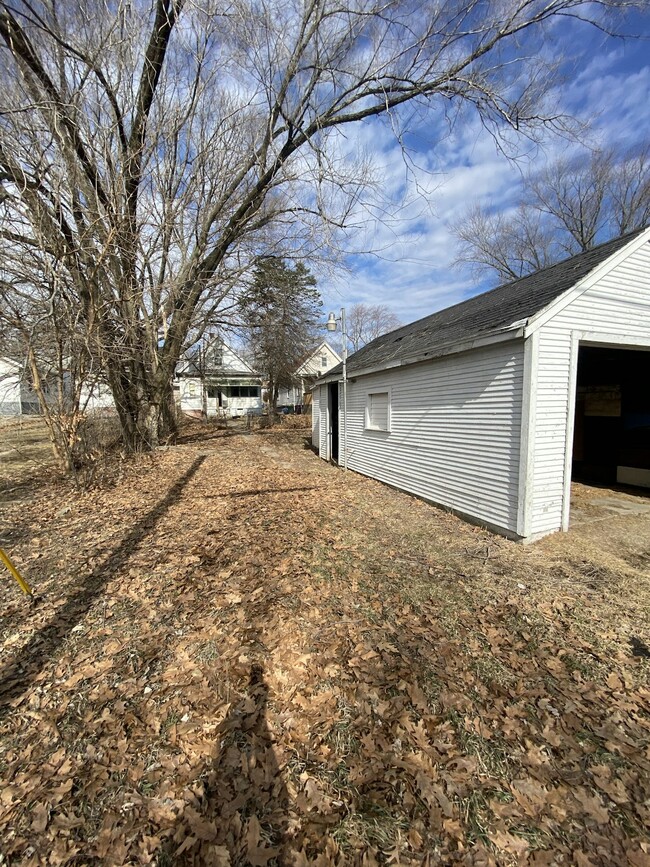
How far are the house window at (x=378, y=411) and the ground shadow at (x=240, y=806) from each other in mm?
7183

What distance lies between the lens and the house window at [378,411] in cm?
888

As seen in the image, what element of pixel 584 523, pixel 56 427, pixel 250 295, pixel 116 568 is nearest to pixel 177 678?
pixel 116 568

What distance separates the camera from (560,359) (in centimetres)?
501

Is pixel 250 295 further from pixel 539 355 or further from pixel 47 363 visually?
pixel 539 355

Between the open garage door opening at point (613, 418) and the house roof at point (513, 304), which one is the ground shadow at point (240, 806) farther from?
the open garage door opening at point (613, 418)

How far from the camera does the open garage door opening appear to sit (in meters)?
7.52

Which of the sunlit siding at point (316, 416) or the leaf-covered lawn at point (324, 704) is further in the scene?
the sunlit siding at point (316, 416)

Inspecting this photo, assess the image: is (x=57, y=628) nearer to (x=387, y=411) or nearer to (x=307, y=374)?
(x=387, y=411)

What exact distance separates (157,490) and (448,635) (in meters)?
6.40

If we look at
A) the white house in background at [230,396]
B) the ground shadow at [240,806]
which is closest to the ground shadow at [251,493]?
the ground shadow at [240,806]

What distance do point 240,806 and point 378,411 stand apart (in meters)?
8.17

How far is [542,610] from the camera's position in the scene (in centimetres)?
347

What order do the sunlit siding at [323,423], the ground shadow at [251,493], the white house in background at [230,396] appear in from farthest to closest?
the white house in background at [230,396] < the sunlit siding at [323,423] < the ground shadow at [251,493]

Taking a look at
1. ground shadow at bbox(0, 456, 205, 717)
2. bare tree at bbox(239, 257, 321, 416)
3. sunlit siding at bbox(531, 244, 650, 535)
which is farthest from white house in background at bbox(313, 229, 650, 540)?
bare tree at bbox(239, 257, 321, 416)
